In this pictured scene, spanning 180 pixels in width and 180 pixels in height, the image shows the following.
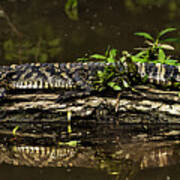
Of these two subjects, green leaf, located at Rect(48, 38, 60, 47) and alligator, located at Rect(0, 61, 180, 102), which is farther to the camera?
green leaf, located at Rect(48, 38, 60, 47)

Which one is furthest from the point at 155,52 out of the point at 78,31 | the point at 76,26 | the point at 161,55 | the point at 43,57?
the point at 76,26

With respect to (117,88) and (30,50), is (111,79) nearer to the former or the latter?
(117,88)

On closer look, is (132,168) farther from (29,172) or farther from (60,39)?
(60,39)

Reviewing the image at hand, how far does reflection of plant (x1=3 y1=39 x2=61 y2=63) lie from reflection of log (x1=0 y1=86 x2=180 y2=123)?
3.21 metres

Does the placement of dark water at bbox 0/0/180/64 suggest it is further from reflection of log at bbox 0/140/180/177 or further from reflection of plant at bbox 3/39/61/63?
reflection of log at bbox 0/140/180/177

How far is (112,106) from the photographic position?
531cm

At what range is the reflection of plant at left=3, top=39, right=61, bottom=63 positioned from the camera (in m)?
8.91

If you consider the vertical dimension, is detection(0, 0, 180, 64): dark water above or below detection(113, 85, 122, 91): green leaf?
above

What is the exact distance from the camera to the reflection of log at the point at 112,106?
5.17 metres

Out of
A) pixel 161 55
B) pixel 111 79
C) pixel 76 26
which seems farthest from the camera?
pixel 76 26

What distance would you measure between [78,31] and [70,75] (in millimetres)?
4606

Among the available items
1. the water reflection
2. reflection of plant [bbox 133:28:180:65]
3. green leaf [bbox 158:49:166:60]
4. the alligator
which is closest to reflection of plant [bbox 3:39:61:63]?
the alligator

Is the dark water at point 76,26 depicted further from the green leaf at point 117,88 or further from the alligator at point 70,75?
the green leaf at point 117,88

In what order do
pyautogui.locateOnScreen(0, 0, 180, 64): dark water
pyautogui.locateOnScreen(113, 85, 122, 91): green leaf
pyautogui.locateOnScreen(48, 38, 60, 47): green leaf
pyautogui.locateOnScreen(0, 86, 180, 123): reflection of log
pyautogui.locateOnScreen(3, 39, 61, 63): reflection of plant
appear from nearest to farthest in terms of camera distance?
pyautogui.locateOnScreen(0, 86, 180, 123): reflection of log < pyautogui.locateOnScreen(113, 85, 122, 91): green leaf < pyautogui.locateOnScreen(3, 39, 61, 63): reflection of plant < pyautogui.locateOnScreen(0, 0, 180, 64): dark water < pyautogui.locateOnScreen(48, 38, 60, 47): green leaf
